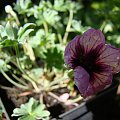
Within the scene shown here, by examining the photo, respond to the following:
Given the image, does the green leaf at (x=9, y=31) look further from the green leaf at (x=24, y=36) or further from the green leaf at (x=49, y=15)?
the green leaf at (x=49, y=15)

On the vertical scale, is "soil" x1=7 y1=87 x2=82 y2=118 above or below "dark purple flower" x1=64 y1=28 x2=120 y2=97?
below

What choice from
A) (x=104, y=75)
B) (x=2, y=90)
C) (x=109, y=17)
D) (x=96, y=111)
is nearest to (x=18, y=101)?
(x=2, y=90)

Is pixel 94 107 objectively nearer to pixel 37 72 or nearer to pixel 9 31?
pixel 37 72

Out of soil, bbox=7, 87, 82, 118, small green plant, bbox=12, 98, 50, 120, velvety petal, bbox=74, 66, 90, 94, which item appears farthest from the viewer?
soil, bbox=7, 87, 82, 118

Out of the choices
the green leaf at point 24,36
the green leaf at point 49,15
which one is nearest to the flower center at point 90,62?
the green leaf at point 24,36

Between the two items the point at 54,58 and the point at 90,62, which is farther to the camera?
the point at 54,58

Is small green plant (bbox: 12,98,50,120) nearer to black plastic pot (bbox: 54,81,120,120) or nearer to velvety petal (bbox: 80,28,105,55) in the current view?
black plastic pot (bbox: 54,81,120,120)

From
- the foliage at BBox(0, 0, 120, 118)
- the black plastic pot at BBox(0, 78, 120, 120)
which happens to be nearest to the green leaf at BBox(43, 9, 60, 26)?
the foliage at BBox(0, 0, 120, 118)

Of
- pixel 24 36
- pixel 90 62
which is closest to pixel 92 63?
pixel 90 62
